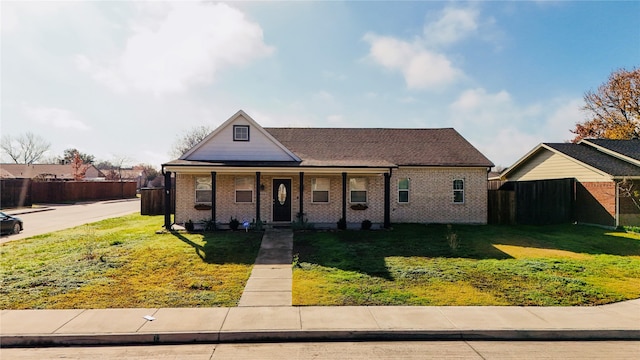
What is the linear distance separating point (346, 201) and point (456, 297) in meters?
9.99

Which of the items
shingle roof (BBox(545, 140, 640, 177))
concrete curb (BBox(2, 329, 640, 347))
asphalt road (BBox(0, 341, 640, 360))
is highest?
shingle roof (BBox(545, 140, 640, 177))

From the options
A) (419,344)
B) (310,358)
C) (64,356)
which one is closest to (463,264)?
(419,344)

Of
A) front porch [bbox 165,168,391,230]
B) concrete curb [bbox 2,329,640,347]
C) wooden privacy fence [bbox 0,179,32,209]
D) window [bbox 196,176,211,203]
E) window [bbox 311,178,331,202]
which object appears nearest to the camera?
concrete curb [bbox 2,329,640,347]

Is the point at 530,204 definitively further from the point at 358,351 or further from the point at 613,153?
the point at 358,351

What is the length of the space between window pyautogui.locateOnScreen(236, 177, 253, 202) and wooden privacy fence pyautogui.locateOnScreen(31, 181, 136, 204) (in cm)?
3028

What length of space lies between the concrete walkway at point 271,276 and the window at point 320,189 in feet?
12.2

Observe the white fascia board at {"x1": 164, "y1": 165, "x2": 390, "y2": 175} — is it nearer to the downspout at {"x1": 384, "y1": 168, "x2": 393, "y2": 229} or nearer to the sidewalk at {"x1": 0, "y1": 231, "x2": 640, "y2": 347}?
the downspout at {"x1": 384, "y1": 168, "x2": 393, "y2": 229}

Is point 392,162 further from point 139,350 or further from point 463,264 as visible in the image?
point 139,350

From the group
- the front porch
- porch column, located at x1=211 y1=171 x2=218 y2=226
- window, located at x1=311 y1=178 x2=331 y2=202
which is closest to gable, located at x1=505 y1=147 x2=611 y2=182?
the front porch

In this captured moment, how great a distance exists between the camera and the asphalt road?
19.2 feet

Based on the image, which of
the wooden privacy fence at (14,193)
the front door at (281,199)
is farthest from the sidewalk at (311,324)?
the wooden privacy fence at (14,193)

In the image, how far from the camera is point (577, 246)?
14.1m

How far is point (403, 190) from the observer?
754 inches

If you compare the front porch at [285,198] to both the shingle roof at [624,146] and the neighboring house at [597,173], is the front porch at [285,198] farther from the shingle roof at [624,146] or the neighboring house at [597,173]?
the shingle roof at [624,146]
